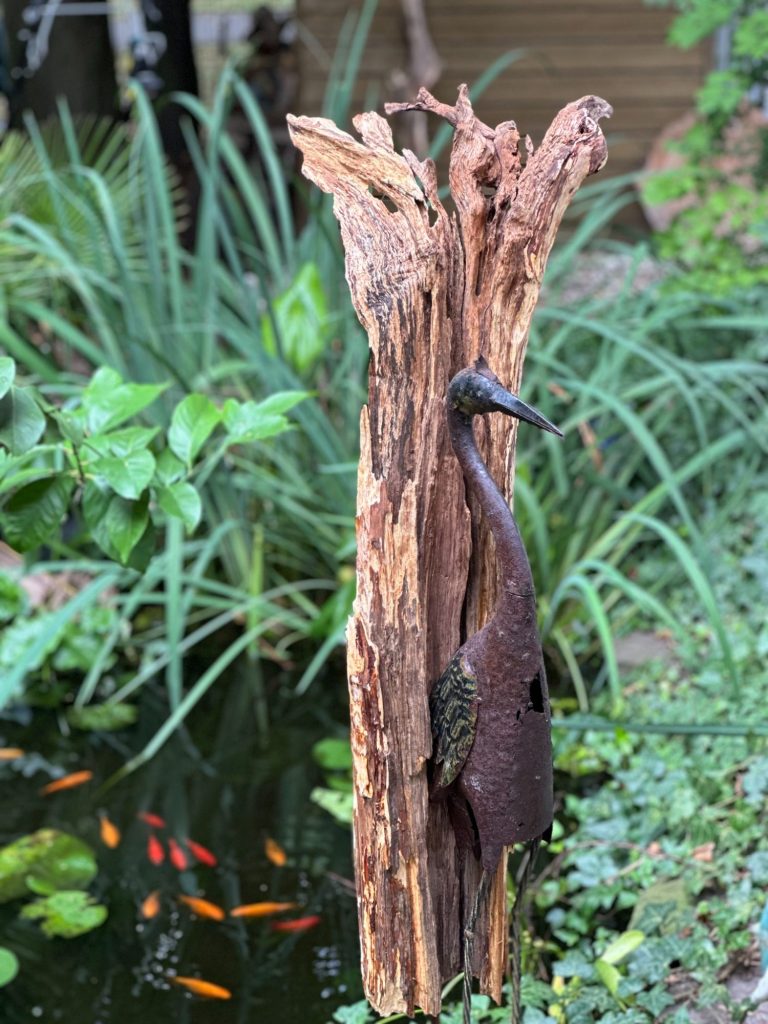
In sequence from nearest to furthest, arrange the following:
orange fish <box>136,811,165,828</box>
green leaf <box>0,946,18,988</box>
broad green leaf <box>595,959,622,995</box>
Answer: broad green leaf <box>595,959,622,995</box> < green leaf <box>0,946,18,988</box> < orange fish <box>136,811,165,828</box>

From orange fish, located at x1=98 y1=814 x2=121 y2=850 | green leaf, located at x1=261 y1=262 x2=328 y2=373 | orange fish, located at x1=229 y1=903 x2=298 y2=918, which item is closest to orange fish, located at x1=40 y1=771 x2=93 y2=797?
orange fish, located at x1=98 y1=814 x2=121 y2=850

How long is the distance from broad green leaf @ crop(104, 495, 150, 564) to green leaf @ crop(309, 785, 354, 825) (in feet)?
3.72

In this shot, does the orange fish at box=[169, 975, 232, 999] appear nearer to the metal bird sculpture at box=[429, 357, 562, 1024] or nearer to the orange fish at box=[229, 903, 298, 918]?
the orange fish at box=[229, 903, 298, 918]

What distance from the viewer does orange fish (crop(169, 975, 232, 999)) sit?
1813 mm

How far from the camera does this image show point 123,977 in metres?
1.87

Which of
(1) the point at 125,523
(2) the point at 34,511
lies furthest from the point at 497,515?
(2) the point at 34,511

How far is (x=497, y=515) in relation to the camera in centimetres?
118

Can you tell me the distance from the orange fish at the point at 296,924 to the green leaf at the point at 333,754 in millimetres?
492

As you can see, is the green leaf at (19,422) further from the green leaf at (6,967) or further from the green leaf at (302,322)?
the green leaf at (302,322)

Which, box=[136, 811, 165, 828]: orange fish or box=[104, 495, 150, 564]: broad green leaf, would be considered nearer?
box=[104, 495, 150, 564]: broad green leaf

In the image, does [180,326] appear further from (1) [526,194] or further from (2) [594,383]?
(1) [526,194]

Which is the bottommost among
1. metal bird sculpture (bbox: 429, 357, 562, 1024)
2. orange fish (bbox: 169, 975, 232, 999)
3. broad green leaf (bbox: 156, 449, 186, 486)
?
orange fish (bbox: 169, 975, 232, 999)

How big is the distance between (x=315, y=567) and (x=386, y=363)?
1834 mm

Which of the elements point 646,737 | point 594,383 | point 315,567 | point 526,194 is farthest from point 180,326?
point 526,194
